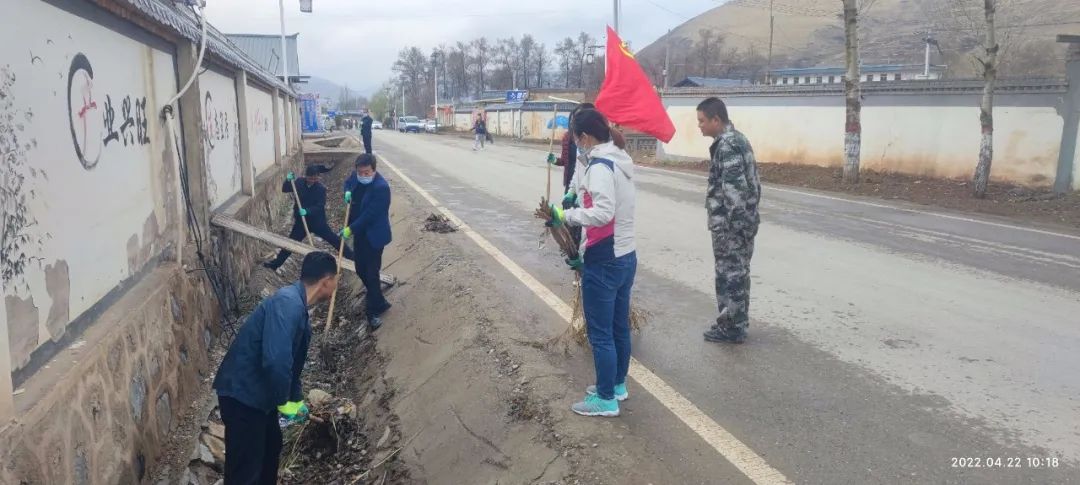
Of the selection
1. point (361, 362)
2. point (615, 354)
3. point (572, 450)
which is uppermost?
point (615, 354)

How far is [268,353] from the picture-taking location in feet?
12.3

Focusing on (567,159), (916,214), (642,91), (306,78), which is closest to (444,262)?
(567,159)

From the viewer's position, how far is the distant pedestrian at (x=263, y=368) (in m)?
3.77

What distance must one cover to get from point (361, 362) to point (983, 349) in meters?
5.12

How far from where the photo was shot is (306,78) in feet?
151

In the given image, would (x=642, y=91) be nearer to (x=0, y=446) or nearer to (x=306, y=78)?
(x=0, y=446)

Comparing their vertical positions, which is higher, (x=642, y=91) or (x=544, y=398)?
(x=642, y=91)

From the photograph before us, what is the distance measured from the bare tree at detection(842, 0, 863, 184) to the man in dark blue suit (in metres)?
13.4

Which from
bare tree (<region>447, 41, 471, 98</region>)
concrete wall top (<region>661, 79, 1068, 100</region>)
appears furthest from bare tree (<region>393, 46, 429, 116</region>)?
concrete wall top (<region>661, 79, 1068, 100</region>)

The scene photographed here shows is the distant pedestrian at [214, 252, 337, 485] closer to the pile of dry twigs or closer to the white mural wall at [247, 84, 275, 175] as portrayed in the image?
the pile of dry twigs

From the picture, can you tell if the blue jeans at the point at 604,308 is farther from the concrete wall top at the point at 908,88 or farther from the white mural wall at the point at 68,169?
the concrete wall top at the point at 908,88

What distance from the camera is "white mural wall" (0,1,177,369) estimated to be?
339cm

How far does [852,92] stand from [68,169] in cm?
1659

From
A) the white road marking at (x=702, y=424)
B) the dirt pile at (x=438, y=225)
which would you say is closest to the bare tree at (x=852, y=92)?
the dirt pile at (x=438, y=225)
